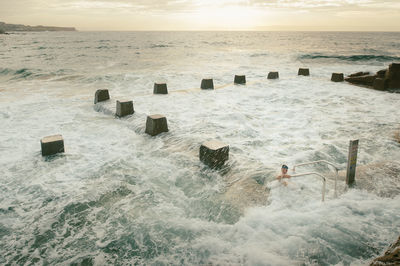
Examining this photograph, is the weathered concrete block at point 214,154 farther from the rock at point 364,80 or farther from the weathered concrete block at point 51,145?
the rock at point 364,80

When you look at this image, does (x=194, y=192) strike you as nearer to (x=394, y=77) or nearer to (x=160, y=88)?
(x=160, y=88)

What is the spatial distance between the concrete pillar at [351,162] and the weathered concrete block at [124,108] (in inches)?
222

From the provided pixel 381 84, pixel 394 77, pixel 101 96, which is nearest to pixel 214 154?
pixel 101 96

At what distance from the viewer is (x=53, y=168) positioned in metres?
4.47

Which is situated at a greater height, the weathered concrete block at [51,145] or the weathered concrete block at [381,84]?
the weathered concrete block at [381,84]

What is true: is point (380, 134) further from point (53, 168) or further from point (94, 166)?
point (53, 168)

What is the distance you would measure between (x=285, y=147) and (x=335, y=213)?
2135mm

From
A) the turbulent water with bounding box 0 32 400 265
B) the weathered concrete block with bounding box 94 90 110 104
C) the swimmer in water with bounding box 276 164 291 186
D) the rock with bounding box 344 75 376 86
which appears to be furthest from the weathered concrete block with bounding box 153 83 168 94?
the rock with bounding box 344 75 376 86

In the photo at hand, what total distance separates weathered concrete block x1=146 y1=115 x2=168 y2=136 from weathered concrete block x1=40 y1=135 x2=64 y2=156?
183 cm

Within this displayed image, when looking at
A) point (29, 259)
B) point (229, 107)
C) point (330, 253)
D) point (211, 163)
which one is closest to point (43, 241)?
point (29, 259)

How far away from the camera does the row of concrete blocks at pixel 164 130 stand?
430cm

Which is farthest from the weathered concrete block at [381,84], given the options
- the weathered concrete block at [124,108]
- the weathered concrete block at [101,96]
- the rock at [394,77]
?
the weathered concrete block at [101,96]

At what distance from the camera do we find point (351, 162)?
350 centimetres

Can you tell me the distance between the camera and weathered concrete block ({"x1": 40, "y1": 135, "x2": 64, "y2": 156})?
15.9 feet
